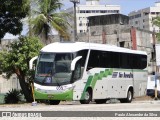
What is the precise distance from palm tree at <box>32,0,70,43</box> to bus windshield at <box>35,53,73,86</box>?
56.1 feet

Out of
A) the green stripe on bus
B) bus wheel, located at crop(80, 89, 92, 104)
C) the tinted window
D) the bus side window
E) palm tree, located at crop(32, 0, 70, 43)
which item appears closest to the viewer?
the bus side window

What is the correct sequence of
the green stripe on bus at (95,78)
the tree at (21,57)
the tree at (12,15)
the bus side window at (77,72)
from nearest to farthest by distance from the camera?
1. the bus side window at (77,72)
2. the green stripe on bus at (95,78)
3. the tree at (12,15)
4. the tree at (21,57)

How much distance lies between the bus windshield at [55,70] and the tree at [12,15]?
5.66m

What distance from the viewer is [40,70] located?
83.5 feet

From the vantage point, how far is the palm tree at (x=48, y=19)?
4284 cm

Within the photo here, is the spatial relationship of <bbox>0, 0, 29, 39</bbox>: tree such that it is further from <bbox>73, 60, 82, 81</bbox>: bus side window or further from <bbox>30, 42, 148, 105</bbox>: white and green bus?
<bbox>73, 60, 82, 81</bbox>: bus side window

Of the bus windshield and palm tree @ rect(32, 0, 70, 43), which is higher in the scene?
palm tree @ rect(32, 0, 70, 43)

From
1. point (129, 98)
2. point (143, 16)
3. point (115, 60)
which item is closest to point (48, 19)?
point (129, 98)

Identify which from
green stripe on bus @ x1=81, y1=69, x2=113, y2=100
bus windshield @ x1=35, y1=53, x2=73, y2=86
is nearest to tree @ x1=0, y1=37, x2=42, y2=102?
green stripe on bus @ x1=81, y1=69, x2=113, y2=100

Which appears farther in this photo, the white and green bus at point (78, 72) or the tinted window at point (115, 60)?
the tinted window at point (115, 60)

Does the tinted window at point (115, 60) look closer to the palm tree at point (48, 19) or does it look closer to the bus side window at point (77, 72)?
the bus side window at point (77, 72)

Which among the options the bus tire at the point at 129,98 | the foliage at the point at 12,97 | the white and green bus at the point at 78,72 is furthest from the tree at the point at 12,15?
the bus tire at the point at 129,98

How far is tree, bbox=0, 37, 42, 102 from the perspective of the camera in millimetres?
32578

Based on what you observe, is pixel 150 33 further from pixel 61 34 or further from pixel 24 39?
pixel 24 39
